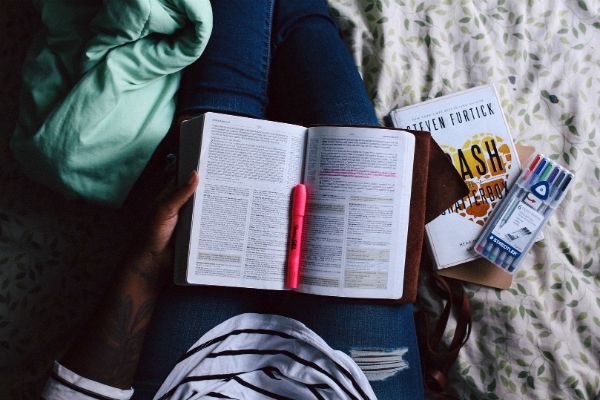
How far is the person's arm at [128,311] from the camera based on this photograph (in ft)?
2.26

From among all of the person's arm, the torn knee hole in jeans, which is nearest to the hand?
the person's arm

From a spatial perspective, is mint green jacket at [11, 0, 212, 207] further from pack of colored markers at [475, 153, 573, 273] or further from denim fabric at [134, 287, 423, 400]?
pack of colored markers at [475, 153, 573, 273]

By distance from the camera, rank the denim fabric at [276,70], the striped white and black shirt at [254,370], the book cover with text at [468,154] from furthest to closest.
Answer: the book cover with text at [468,154], the denim fabric at [276,70], the striped white and black shirt at [254,370]

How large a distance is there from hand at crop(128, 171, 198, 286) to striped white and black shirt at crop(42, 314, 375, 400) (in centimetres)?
11

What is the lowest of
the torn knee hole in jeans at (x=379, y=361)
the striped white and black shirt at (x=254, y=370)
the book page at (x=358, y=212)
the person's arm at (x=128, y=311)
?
the torn knee hole in jeans at (x=379, y=361)

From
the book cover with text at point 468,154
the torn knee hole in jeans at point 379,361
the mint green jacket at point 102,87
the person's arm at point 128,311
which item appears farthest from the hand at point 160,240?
the book cover with text at point 468,154

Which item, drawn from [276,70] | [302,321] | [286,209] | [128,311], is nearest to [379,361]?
[302,321]

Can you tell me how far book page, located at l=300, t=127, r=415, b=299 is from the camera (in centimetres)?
71

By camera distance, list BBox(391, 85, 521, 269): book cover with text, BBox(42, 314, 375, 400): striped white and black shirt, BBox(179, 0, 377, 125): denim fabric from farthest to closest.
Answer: BBox(391, 85, 521, 269): book cover with text
BBox(179, 0, 377, 125): denim fabric
BBox(42, 314, 375, 400): striped white and black shirt

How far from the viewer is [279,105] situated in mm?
879

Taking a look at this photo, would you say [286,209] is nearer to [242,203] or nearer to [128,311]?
[242,203]

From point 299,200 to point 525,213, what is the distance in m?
0.41

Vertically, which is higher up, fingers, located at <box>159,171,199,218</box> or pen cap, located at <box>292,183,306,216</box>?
fingers, located at <box>159,171,199,218</box>

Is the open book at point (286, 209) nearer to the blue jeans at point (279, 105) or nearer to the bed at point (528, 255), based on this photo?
the blue jeans at point (279, 105)
